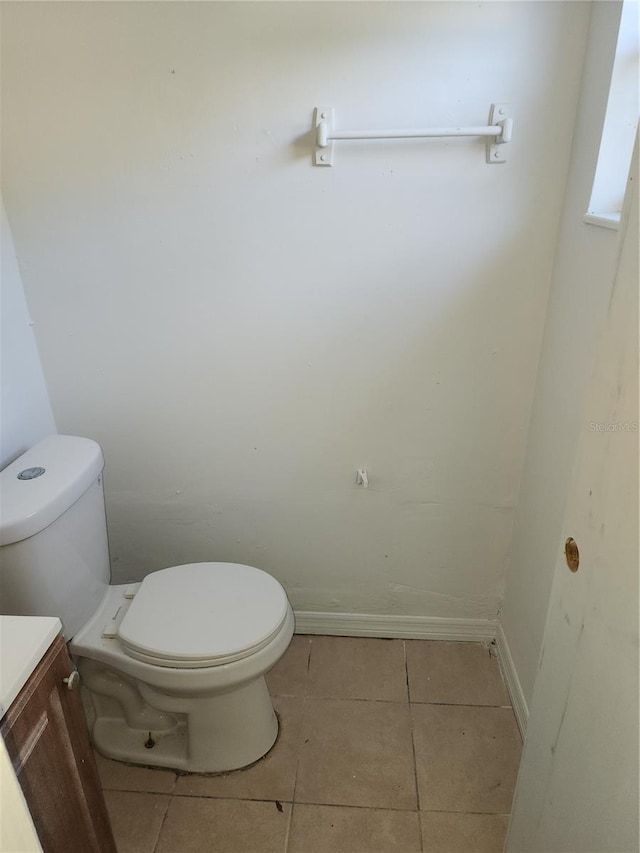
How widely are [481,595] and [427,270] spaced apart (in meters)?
1.08

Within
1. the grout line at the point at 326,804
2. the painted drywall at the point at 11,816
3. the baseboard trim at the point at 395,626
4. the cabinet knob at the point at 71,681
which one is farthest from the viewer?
the baseboard trim at the point at 395,626

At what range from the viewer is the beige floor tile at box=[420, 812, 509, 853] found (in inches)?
51.7

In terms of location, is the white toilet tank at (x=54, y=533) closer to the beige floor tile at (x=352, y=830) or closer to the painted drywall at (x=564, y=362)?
the beige floor tile at (x=352, y=830)

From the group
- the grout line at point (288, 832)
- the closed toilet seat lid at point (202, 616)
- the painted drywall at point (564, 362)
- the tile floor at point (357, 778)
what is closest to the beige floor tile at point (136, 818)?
the tile floor at point (357, 778)

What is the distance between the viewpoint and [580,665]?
88 centimetres

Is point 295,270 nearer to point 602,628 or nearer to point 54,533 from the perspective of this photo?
point 54,533

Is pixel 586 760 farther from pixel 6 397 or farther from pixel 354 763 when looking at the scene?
pixel 6 397

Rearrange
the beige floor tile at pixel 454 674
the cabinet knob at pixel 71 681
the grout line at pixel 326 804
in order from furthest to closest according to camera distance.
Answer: the beige floor tile at pixel 454 674 → the grout line at pixel 326 804 → the cabinet knob at pixel 71 681

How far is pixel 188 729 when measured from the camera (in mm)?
1485

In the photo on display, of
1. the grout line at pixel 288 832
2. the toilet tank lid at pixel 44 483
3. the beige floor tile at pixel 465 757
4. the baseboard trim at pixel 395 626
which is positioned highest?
the toilet tank lid at pixel 44 483

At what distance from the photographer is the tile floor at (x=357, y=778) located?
134cm

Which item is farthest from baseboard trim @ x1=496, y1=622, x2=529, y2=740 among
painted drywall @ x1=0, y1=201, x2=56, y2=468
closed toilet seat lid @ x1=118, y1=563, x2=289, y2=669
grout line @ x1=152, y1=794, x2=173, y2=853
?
painted drywall @ x1=0, y1=201, x2=56, y2=468

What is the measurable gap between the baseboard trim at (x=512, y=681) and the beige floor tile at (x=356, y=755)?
0.32m

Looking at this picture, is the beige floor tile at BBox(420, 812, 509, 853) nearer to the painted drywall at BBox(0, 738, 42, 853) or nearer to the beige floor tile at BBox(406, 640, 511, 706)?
the beige floor tile at BBox(406, 640, 511, 706)
